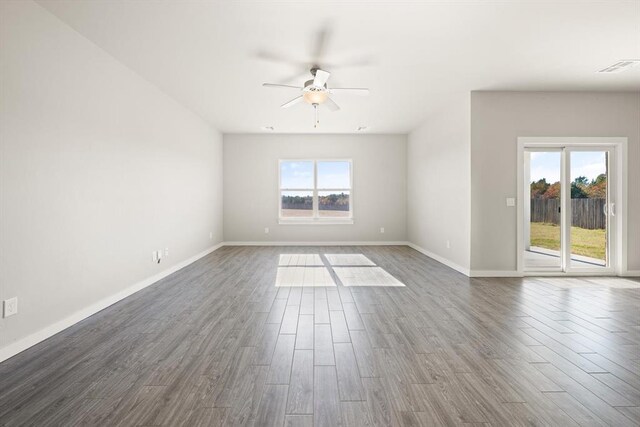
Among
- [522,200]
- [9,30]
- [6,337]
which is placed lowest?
[6,337]

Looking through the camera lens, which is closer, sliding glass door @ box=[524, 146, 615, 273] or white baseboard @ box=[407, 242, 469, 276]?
sliding glass door @ box=[524, 146, 615, 273]

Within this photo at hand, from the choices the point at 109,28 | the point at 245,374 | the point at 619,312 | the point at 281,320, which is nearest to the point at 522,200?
the point at 619,312

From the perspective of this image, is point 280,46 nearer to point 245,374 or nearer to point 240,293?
point 240,293

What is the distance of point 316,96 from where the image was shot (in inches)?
168

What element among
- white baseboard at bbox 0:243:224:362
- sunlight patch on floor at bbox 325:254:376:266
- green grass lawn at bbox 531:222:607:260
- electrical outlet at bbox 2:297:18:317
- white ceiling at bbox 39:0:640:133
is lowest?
white baseboard at bbox 0:243:224:362

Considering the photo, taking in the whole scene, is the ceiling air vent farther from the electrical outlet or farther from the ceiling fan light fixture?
the electrical outlet

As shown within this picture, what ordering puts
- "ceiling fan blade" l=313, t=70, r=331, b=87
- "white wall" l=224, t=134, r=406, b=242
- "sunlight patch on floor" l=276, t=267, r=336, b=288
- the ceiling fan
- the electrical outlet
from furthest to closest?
1. "white wall" l=224, t=134, r=406, b=242
2. "sunlight patch on floor" l=276, t=267, r=336, b=288
3. the ceiling fan
4. "ceiling fan blade" l=313, t=70, r=331, b=87
5. the electrical outlet

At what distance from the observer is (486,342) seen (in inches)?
105

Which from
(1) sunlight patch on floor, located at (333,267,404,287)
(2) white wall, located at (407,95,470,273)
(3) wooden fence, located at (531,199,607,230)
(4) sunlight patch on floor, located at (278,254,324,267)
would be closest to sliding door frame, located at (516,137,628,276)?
(3) wooden fence, located at (531,199,607,230)

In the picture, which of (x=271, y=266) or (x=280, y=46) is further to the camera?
(x=271, y=266)

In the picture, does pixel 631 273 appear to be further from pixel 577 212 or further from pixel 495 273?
pixel 495 273

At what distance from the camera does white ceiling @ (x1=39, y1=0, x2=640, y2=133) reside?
2844 millimetres

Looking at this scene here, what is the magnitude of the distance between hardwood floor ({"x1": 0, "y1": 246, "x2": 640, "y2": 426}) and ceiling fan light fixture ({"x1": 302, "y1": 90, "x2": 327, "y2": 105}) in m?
2.50

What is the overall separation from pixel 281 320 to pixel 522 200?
4.03 meters
